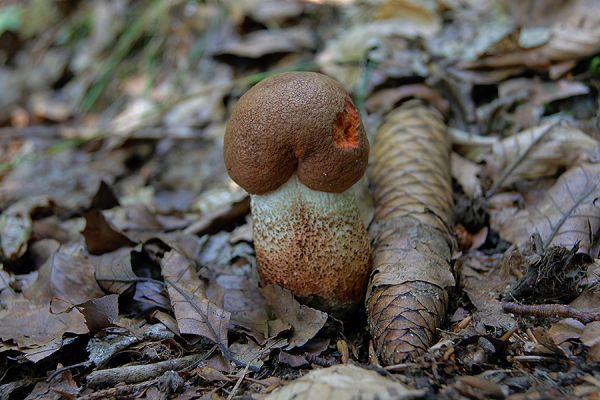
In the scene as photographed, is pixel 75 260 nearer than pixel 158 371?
No

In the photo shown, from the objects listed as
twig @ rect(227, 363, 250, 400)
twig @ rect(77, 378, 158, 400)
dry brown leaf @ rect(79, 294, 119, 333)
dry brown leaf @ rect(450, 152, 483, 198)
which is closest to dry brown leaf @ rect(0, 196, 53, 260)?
dry brown leaf @ rect(79, 294, 119, 333)

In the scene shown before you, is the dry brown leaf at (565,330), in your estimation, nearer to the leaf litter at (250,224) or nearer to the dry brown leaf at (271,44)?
the leaf litter at (250,224)

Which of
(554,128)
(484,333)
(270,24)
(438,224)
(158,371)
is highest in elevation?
(270,24)

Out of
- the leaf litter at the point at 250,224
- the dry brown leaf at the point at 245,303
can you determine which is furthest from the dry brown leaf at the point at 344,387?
the dry brown leaf at the point at 245,303

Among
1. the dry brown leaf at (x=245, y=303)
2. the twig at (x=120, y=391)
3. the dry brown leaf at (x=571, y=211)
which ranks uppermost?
the dry brown leaf at (x=571, y=211)

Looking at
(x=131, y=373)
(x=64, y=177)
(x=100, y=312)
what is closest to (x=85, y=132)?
(x=64, y=177)

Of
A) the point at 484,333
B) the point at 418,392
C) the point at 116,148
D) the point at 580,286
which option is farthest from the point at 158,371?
the point at 116,148

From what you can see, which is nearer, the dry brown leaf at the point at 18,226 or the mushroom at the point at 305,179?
the mushroom at the point at 305,179

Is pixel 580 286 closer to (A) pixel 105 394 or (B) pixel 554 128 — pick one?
(B) pixel 554 128
